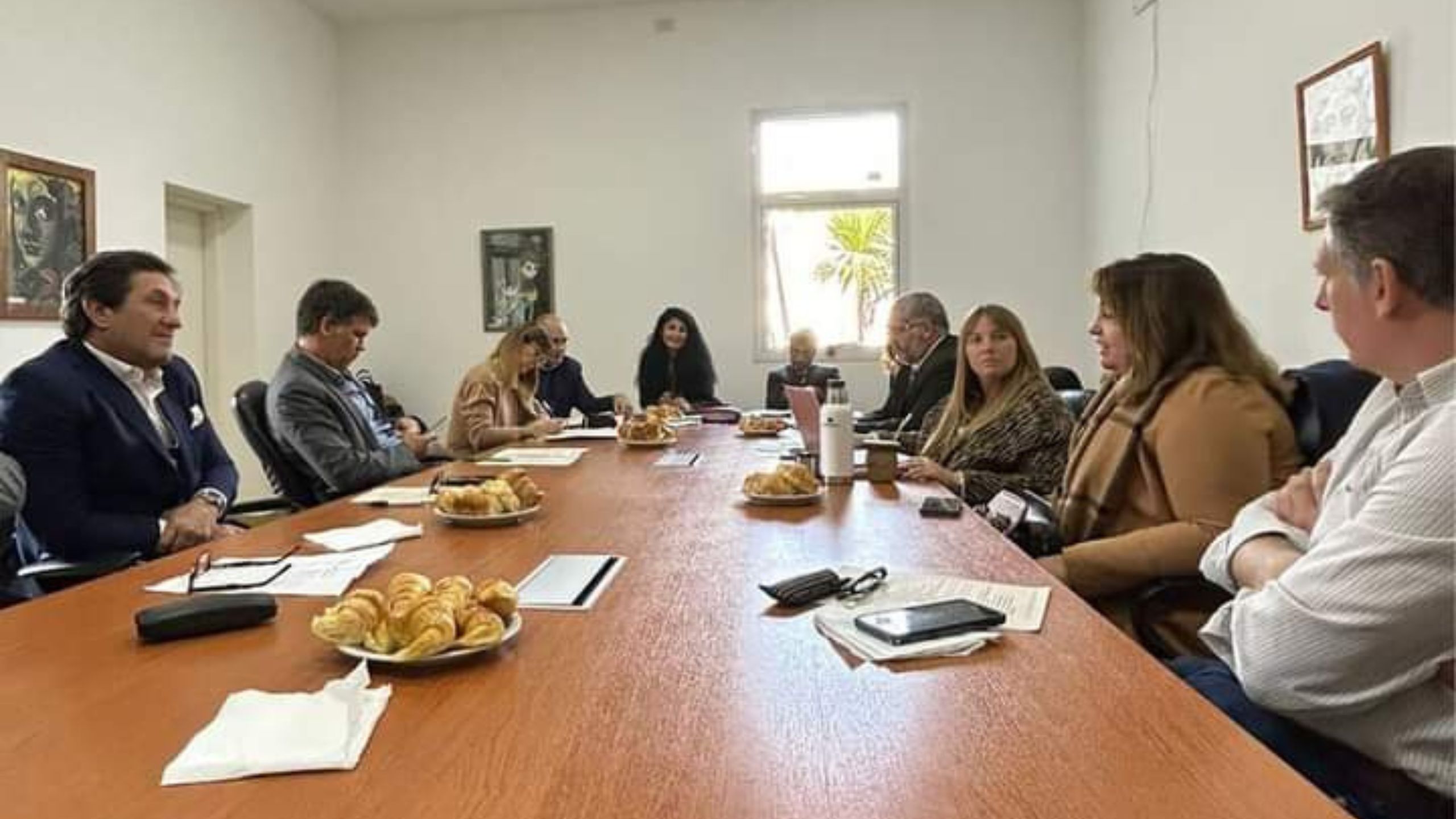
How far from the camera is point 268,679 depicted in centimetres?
91

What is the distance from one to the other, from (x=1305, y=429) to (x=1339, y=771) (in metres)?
0.96

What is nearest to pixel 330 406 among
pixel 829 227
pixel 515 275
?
pixel 515 275

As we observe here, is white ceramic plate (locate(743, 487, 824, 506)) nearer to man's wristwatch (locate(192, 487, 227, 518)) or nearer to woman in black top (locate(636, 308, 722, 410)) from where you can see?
man's wristwatch (locate(192, 487, 227, 518))

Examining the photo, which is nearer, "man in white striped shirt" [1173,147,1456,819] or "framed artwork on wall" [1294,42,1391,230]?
"man in white striped shirt" [1173,147,1456,819]

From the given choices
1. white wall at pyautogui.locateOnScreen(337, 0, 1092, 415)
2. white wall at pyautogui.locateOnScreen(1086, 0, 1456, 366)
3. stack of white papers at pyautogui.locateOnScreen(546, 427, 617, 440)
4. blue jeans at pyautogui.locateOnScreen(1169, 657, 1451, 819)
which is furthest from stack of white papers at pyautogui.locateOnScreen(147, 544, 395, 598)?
white wall at pyautogui.locateOnScreen(337, 0, 1092, 415)

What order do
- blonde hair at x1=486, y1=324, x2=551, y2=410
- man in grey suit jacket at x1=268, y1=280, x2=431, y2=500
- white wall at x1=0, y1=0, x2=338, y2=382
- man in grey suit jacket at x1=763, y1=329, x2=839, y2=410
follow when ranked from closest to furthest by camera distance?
man in grey suit jacket at x1=268, y1=280, x2=431, y2=500
blonde hair at x1=486, y1=324, x2=551, y2=410
white wall at x1=0, y1=0, x2=338, y2=382
man in grey suit jacket at x1=763, y1=329, x2=839, y2=410

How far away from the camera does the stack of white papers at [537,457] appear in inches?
100

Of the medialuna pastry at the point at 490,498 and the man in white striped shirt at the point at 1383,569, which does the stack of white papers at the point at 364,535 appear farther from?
the man in white striped shirt at the point at 1383,569

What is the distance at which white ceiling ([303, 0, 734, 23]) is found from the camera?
6090 millimetres

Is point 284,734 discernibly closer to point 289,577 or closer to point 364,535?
point 289,577

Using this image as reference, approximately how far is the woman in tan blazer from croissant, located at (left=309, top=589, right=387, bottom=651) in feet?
3.96

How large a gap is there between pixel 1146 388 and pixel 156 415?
2.18m

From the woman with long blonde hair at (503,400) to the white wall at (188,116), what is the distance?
1969mm

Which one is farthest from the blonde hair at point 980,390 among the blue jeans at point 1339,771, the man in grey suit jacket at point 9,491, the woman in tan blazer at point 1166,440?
the man in grey suit jacket at point 9,491
